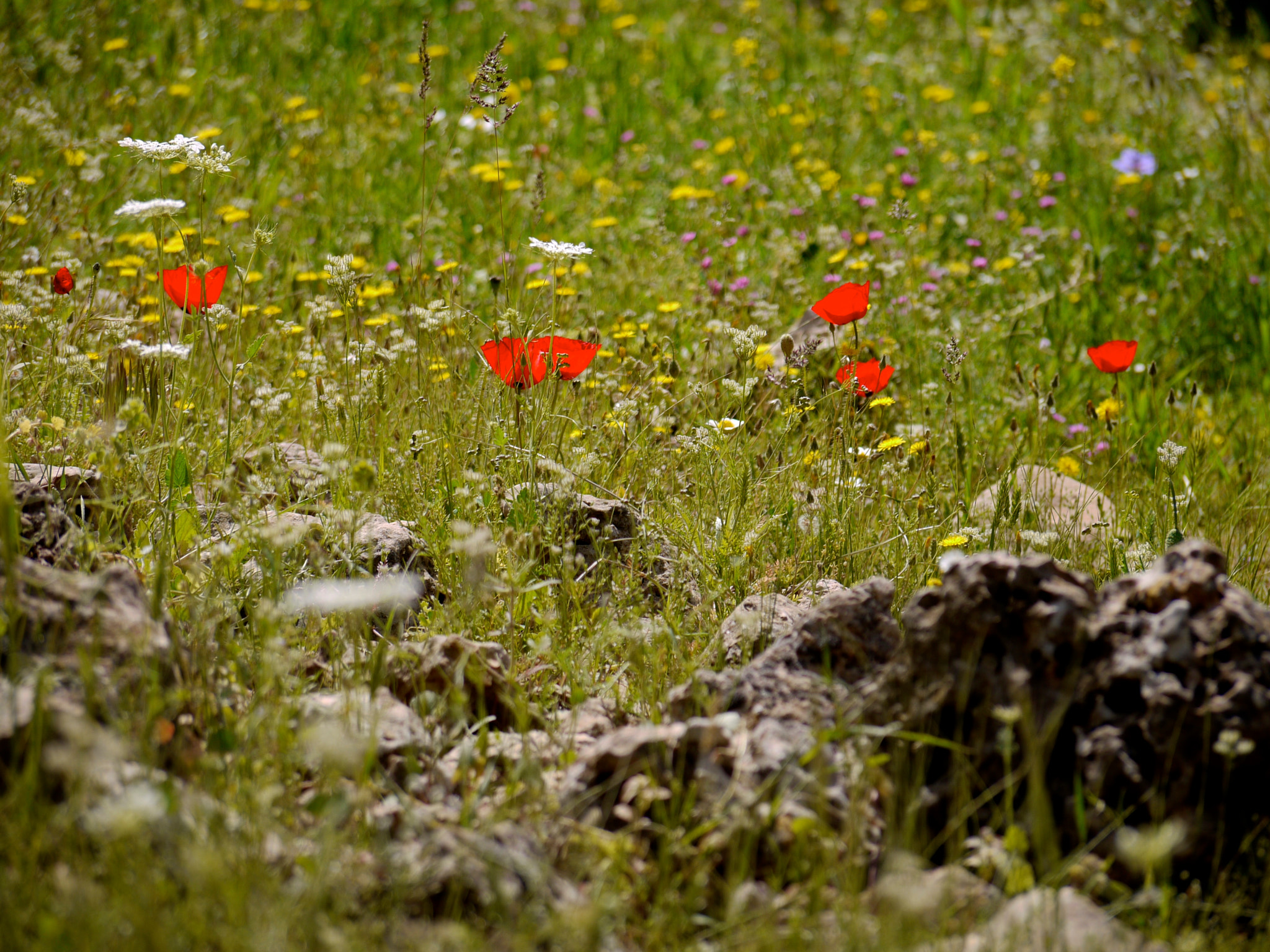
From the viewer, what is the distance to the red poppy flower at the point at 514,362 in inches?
104

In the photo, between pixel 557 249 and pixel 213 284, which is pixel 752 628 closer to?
pixel 557 249

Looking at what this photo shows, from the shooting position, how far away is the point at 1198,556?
180 cm

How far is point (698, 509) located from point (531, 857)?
1355 mm

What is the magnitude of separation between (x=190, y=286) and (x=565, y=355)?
0.95 metres

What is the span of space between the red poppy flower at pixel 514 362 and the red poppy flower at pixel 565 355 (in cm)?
2

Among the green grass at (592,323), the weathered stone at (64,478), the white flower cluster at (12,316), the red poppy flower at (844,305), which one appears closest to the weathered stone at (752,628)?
the green grass at (592,323)

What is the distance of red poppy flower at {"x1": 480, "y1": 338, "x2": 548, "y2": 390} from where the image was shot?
264cm

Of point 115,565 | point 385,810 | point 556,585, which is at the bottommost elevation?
point 556,585

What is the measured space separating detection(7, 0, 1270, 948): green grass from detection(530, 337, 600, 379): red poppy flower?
11 cm

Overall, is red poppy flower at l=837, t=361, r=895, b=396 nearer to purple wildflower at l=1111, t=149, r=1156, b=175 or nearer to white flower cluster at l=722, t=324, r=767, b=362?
white flower cluster at l=722, t=324, r=767, b=362

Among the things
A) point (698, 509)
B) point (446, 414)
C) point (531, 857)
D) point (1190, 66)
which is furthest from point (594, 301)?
point (1190, 66)

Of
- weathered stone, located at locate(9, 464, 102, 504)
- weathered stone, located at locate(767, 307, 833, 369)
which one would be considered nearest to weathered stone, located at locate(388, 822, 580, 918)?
weathered stone, located at locate(9, 464, 102, 504)

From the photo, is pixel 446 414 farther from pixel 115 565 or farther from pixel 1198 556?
pixel 1198 556

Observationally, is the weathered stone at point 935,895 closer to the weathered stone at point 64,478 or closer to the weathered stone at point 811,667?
the weathered stone at point 811,667
